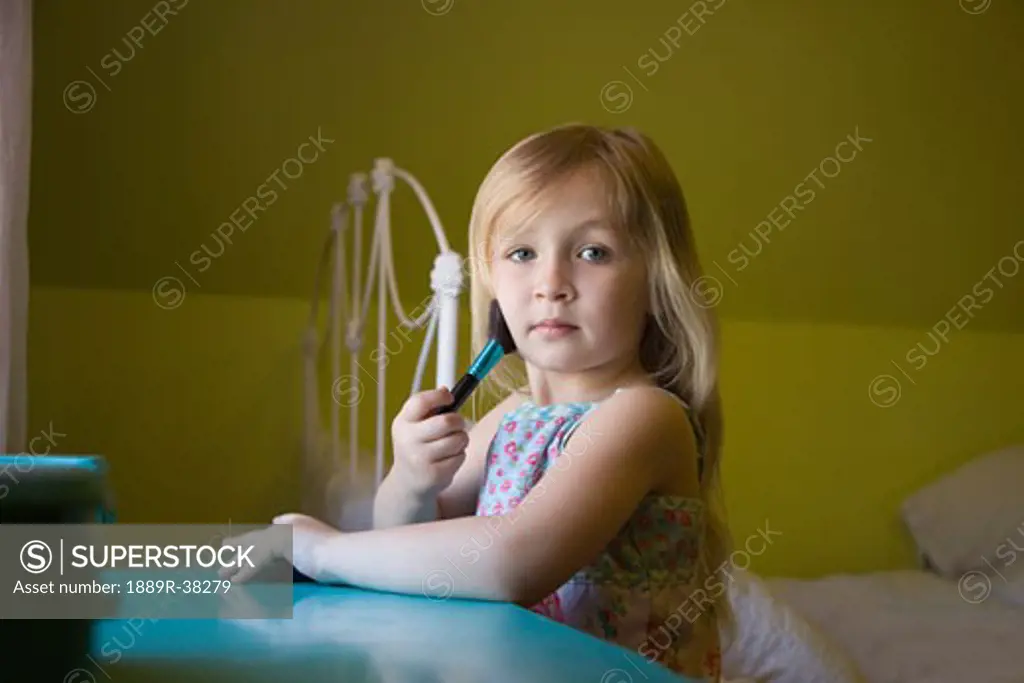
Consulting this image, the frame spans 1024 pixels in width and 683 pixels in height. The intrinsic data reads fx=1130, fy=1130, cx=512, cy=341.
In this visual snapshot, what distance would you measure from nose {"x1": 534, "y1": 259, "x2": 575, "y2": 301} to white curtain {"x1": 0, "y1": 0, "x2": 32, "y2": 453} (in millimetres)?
928

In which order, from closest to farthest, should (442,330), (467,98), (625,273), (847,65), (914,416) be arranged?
(625,273)
(442,330)
(467,98)
(847,65)
(914,416)

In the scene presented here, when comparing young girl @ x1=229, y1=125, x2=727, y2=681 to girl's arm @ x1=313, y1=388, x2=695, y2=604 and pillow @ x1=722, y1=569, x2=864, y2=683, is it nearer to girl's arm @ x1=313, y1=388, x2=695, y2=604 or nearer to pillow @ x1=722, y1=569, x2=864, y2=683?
girl's arm @ x1=313, y1=388, x2=695, y2=604

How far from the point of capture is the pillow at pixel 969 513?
233 centimetres

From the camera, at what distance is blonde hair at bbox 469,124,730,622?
0.81 meters

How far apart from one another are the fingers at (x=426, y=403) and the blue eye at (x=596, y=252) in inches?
5.5

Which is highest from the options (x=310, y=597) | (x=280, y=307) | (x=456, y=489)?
(x=280, y=307)

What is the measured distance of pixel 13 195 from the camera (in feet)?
4.80

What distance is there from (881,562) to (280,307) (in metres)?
1.45

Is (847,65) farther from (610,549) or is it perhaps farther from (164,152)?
(610,549)

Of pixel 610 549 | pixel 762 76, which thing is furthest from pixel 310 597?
pixel 762 76

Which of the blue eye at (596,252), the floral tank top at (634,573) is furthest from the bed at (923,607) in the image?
the blue eye at (596,252)

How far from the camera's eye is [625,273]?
0.81m

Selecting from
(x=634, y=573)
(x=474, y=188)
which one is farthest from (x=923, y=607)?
(x=634, y=573)

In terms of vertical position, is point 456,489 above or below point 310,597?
above
